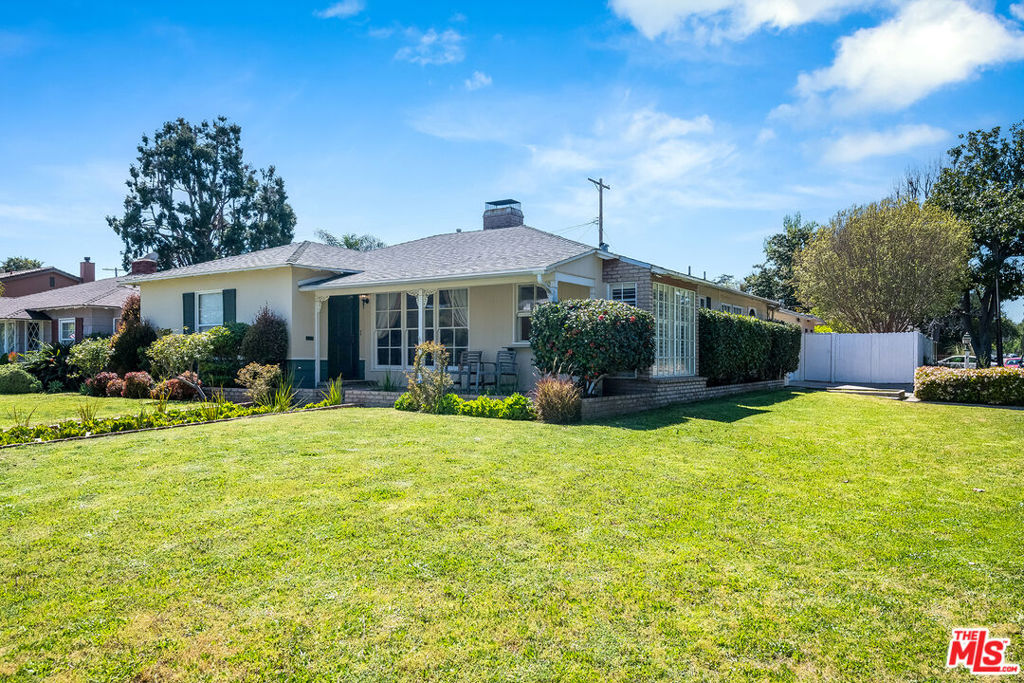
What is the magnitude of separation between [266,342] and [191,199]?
99.4ft

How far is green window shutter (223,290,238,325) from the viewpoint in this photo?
17.7 meters

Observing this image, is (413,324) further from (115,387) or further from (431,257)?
(115,387)

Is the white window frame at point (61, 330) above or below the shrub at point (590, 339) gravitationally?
above

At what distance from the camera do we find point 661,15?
37.3 ft

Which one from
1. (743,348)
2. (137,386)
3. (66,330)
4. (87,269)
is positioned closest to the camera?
(137,386)

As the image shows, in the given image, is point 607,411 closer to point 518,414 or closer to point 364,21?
point 518,414

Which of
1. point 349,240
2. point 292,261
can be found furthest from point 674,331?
point 349,240

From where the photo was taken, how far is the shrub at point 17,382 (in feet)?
60.3

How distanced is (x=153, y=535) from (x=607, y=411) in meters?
8.21

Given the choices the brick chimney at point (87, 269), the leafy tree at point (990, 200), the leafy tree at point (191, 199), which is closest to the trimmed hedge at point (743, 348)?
the leafy tree at point (990, 200)

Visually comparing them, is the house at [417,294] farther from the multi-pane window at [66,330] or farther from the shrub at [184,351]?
the multi-pane window at [66,330]

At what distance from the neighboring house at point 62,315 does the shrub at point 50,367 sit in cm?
448

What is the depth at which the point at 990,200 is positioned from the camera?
30.1 meters

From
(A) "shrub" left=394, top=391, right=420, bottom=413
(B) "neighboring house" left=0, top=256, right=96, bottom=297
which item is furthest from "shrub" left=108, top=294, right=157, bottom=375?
(B) "neighboring house" left=0, top=256, right=96, bottom=297
